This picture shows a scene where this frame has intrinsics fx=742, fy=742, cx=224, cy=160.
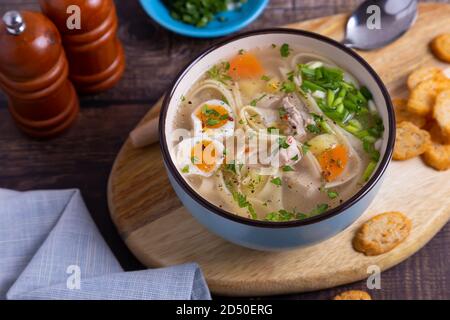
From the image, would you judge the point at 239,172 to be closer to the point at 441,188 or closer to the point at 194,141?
the point at 194,141

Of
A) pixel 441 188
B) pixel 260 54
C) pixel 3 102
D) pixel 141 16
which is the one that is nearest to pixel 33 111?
pixel 3 102

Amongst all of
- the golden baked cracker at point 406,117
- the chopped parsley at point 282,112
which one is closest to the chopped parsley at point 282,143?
the chopped parsley at point 282,112

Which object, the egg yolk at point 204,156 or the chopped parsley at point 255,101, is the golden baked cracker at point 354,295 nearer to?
the egg yolk at point 204,156

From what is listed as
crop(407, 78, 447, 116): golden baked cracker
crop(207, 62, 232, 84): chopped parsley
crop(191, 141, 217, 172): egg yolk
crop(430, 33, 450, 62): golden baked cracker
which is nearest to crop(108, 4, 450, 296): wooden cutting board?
crop(407, 78, 447, 116): golden baked cracker

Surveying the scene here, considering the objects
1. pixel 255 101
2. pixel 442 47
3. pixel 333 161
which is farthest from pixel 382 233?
pixel 442 47

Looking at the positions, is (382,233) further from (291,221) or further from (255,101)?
(255,101)
